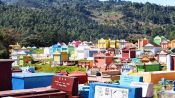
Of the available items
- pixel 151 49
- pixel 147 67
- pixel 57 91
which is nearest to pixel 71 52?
pixel 151 49

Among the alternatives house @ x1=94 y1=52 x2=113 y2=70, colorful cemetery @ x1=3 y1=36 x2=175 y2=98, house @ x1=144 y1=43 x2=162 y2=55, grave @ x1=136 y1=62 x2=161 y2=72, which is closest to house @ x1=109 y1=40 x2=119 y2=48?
colorful cemetery @ x1=3 y1=36 x2=175 y2=98

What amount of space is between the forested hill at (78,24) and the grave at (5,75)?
2794 cm

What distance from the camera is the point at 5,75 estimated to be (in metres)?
17.6

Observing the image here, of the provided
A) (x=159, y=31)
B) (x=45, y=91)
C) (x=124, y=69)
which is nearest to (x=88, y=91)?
(x=45, y=91)

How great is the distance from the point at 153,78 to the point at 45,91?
40.4 ft

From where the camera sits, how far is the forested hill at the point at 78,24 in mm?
80938

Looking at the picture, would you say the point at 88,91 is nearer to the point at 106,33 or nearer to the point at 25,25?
the point at 25,25

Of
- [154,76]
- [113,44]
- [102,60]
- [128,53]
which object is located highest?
[113,44]

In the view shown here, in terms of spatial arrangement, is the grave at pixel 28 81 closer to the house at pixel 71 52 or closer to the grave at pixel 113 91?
the grave at pixel 113 91

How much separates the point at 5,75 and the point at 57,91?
2.66 meters

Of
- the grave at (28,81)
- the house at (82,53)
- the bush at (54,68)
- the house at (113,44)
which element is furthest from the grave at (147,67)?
the house at (113,44)

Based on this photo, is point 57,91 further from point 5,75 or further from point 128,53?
point 128,53

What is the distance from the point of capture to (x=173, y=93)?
17094mm

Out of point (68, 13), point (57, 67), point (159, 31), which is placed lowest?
point (57, 67)
